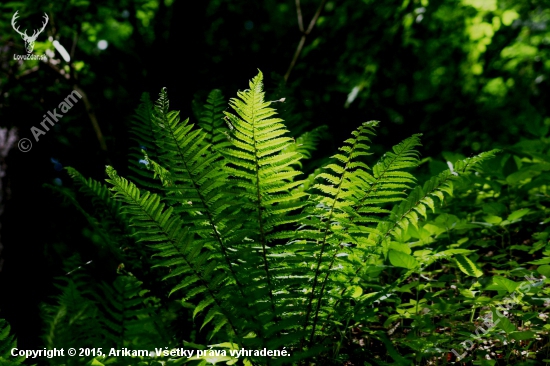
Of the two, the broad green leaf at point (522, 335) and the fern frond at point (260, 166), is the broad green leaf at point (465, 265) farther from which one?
the fern frond at point (260, 166)

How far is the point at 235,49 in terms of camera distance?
4562mm

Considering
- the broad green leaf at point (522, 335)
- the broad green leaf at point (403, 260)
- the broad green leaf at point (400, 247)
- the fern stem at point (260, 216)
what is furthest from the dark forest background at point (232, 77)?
the fern stem at point (260, 216)

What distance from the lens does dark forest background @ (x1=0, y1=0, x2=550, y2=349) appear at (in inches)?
104

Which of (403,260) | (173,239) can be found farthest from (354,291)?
(173,239)

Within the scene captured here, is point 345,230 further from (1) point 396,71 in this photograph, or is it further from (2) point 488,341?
(1) point 396,71

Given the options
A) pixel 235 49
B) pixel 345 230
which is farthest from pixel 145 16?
pixel 345 230

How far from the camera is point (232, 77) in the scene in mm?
4082

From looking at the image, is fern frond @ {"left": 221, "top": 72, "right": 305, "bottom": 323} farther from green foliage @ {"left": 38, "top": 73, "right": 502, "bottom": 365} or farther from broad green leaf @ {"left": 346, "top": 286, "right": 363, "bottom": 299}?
broad green leaf @ {"left": 346, "top": 286, "right": 363, "bottom": 299}

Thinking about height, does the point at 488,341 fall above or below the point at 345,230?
below

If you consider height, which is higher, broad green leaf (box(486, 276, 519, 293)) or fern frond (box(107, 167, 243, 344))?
fern frond (box(107, 167, 243, 344))

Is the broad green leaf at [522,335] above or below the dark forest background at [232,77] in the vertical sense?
below

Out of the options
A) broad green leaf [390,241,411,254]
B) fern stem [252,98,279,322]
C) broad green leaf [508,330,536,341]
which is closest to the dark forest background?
broad green leaf [390,241,411,254]

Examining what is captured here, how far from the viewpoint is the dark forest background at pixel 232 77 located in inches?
104

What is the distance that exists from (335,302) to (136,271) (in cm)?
76
